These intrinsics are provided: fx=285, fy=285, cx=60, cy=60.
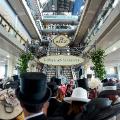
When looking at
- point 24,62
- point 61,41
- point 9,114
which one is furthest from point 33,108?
point 61,41

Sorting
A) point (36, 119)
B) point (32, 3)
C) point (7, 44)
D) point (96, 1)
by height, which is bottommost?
point (36, 119)

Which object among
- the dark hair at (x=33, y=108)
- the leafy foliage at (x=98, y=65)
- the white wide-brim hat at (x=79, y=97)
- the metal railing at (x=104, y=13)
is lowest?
the dark hair at (x=33, y=108)

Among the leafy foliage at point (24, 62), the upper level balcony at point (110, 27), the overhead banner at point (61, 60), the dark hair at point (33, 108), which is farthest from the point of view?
the leafy foliage at point (24, 62)

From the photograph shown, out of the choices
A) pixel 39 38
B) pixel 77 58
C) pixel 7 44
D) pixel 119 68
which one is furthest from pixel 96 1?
pixel 39 38

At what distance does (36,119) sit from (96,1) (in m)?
13.0

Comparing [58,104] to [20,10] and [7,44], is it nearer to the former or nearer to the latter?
[7,44]

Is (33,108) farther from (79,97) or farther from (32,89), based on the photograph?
(79,97)

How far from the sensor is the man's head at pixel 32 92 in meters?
1.70

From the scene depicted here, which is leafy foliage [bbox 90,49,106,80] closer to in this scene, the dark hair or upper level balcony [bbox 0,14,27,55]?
upper level balcony [bbox 0,14,27,55]

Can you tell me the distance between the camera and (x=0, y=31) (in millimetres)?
10680

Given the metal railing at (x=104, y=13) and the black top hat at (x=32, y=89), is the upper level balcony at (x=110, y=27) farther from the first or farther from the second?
the black top hat at (x=32, y=89)

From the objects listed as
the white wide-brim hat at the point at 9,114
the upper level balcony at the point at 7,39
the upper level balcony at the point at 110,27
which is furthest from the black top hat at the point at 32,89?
Answer: the upper level balcony at the point at 7,39

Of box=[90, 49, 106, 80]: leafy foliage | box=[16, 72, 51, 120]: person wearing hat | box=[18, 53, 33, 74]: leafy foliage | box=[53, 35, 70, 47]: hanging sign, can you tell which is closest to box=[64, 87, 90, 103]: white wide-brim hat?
box=[16, 72, 51, 120]: person wearing hat

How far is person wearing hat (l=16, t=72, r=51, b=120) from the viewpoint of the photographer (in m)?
1.69
